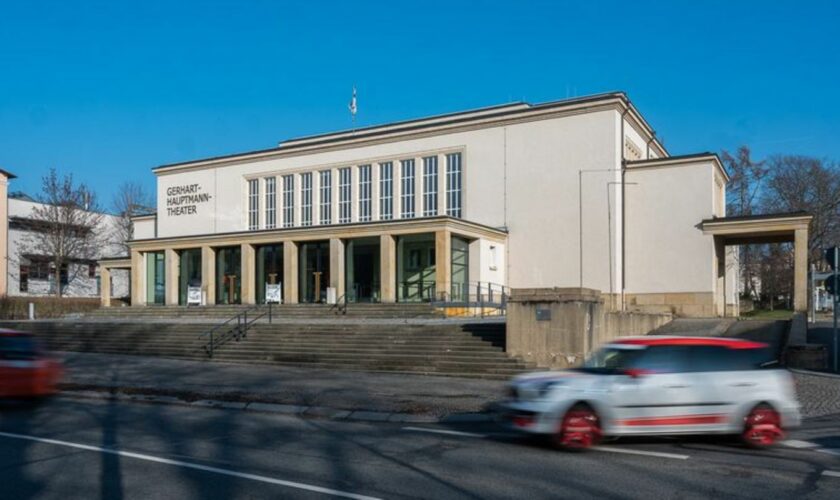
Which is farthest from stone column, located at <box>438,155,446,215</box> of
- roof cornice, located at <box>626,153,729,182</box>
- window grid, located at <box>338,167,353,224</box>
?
roof cornice, located at <box>626,153,729,182</box>

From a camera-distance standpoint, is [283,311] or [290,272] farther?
[290,272]

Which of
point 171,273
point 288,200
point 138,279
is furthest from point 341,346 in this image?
point 138,279

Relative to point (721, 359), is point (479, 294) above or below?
above

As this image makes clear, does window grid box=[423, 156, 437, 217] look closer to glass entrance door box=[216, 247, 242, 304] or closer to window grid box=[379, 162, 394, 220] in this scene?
window grid box=[379, 162, 394, 220]

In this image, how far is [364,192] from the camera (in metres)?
48.2

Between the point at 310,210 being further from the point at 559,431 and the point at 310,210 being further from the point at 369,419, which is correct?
the point at 559,431

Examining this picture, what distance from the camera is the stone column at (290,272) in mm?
43625

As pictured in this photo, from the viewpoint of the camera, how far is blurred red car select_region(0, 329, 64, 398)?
1491 centimetres

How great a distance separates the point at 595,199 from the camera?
134 ft

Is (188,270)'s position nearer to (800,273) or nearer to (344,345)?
(344,345)

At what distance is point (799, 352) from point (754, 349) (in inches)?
466

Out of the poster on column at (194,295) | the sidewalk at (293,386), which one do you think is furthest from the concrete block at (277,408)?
the poster on column at (194,295)

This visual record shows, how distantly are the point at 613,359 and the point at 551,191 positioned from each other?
3101 cm

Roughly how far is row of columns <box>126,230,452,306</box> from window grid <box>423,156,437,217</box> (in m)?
4.81
